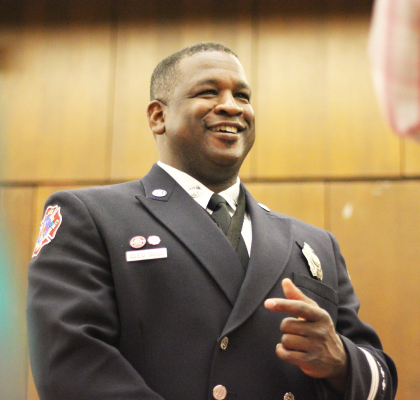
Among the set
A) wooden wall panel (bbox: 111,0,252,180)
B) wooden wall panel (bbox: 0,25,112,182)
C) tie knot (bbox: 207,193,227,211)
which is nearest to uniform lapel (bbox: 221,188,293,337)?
tie knot (bbox: 207,193,227,211)

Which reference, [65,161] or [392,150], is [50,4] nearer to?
[65,161]

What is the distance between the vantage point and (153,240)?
1.54 metres

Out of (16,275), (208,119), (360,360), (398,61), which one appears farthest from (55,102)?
(398,61)

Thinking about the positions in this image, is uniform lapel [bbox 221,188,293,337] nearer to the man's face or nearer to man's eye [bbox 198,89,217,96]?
the man's face

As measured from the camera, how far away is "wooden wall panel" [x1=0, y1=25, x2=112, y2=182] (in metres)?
4.06

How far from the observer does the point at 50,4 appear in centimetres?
425

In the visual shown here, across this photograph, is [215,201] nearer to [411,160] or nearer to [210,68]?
[210,68]

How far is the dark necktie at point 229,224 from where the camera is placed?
1.61 m

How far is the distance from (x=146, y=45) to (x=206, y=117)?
8.19ft

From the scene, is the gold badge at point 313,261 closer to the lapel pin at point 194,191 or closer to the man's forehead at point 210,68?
the lapel pin at point 194,191

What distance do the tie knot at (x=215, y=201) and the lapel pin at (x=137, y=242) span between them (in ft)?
0.89

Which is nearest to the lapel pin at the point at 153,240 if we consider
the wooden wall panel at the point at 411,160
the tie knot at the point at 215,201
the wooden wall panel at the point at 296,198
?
the tie knot at the point at 215,201

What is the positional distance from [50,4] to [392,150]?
2.72 m

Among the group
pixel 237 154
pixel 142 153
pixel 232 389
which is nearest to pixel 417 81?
pixel 232 389
